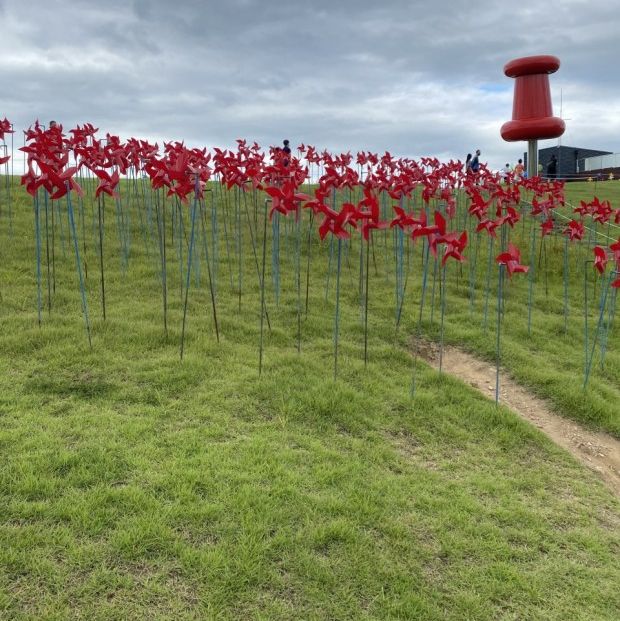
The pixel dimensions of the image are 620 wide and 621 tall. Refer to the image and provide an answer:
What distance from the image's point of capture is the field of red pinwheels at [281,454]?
302cm

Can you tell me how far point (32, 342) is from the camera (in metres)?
5.75

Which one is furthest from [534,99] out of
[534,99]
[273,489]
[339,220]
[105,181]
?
[273,489]

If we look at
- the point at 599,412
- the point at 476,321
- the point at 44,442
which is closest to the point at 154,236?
the point at 476,321

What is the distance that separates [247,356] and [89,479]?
248 cm

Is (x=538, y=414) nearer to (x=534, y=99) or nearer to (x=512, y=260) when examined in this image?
(x=512, y=260)

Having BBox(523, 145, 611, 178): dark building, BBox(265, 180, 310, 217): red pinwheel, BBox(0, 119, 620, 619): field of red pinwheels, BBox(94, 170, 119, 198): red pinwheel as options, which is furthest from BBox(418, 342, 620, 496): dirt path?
BBox(523, 145, 611, 178): dark building

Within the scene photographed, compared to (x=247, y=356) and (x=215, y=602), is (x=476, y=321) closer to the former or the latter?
(x=247, y=356)

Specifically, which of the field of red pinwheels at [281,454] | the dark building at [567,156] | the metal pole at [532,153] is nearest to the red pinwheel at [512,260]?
the field of red pinwheels at [281,454]

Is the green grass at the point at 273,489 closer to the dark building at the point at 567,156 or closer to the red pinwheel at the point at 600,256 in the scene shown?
the red pinwheel at the point at 600,256

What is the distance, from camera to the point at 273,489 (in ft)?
12.1

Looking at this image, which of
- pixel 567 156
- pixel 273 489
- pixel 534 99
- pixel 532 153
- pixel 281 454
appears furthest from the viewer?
pixel 567 156

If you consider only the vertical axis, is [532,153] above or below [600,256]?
above

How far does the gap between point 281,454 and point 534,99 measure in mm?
20982

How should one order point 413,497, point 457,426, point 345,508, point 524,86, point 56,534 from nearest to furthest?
point 56,534, point 345,508, point 413,497, point 457,426, point 524,86
